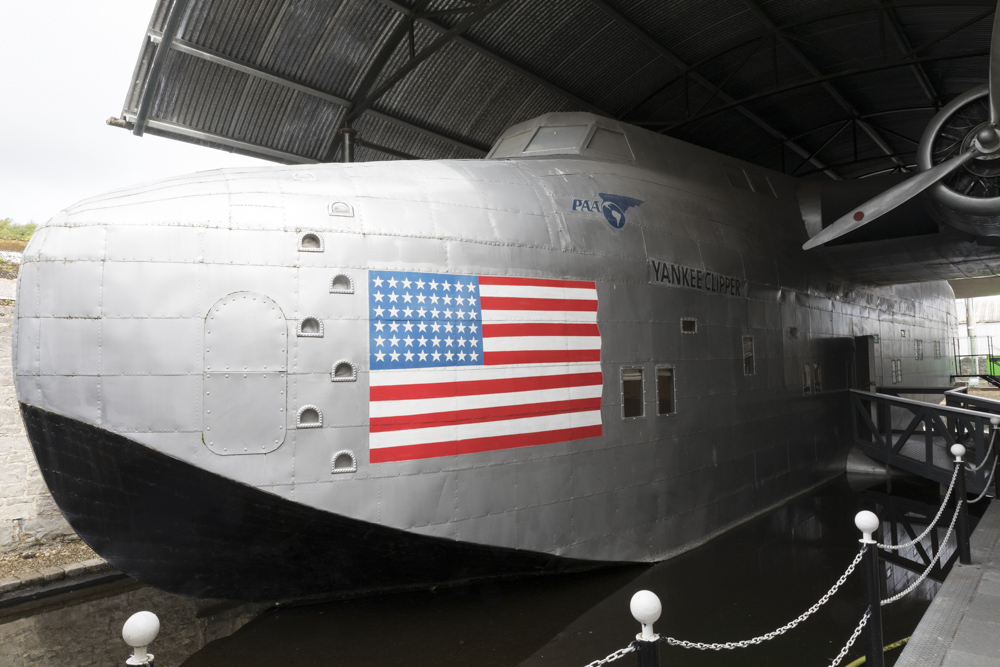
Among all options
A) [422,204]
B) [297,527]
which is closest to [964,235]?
[422,204]

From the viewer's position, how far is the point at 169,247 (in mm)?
5078

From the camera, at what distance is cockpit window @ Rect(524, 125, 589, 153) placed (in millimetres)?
8164

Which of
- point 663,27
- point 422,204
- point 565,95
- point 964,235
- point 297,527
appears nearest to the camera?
point 297,527

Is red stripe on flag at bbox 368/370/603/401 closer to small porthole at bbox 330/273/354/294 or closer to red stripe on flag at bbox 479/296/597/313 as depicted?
red stripe on flag at bbox 479/296/597/313

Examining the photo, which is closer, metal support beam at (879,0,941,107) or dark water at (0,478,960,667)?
dark water at (0,478,960,667)

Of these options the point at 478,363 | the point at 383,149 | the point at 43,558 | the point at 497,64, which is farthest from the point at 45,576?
the point at 497,64

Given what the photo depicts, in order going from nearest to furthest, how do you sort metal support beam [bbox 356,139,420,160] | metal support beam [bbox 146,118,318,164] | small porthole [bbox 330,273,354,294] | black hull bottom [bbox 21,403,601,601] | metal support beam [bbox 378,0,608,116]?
black hull bottom [bbox 21,403,601,601] → small porthole [bbox 330,273,354,294] → metal support beam [bbox 378,0,608,116] → metal support beam [bbox 146,118,318,164] → metal support beam [bbox 356,139,420,160]

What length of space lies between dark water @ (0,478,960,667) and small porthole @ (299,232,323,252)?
3.43 meters

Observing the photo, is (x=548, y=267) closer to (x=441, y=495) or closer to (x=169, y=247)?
(x=441, y=495)

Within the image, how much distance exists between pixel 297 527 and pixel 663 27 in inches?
455

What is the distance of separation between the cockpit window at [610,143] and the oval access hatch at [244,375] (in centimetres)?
481

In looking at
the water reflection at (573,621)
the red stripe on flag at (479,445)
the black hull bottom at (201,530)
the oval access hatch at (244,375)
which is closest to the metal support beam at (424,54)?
the red stripe on flag at (479,445)

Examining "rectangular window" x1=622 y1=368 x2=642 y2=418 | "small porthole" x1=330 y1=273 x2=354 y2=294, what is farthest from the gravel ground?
"rectangular window" x1=622 y1=368 x2=642 y2=418

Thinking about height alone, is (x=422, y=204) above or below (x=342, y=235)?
above
